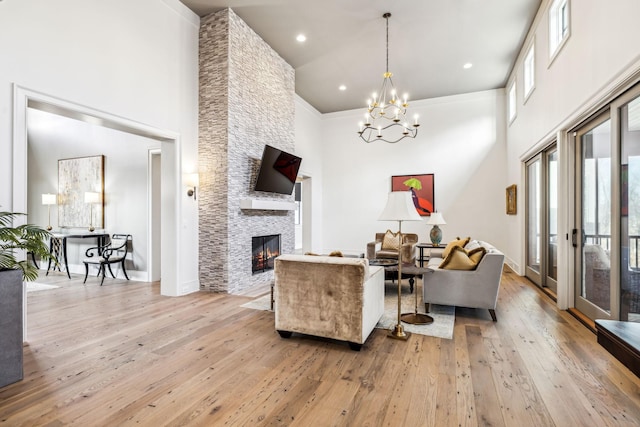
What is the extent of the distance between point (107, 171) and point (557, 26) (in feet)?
24.6

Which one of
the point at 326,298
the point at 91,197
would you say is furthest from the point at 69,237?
the point at 326,298

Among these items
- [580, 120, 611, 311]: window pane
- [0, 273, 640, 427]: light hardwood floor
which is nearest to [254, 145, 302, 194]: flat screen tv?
[0, 273, 640, 427]: light hardwood floor

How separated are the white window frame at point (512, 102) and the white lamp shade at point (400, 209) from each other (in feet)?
15.7

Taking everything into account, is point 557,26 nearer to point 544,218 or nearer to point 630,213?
point 544,218

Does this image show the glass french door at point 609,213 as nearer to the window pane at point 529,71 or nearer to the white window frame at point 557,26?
the white window frame at point 557,26

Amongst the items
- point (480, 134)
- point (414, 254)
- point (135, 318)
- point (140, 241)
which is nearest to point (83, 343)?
point (135, 318)

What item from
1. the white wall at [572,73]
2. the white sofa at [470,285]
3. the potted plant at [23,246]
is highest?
the white wall at [572,73]

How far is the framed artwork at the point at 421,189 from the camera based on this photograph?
781cm

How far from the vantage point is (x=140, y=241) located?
5.69 meters

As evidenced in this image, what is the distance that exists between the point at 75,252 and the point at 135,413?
19.7ft

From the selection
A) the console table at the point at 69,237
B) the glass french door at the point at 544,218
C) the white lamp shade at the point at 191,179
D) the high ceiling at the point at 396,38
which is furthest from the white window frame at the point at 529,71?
the console table at the point at 69,237

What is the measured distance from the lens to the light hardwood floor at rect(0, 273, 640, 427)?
6.09ft

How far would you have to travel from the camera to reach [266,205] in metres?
5.36

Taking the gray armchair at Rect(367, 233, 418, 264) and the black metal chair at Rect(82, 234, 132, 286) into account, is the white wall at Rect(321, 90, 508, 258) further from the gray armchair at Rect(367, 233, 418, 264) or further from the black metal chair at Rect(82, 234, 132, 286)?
the black metal chair at Rect(82, 234, 132, 286)
